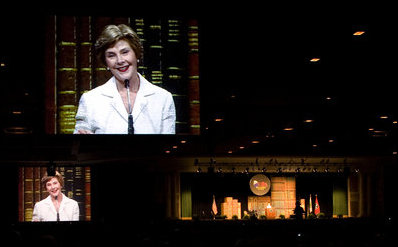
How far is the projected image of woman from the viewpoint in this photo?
6641 mm

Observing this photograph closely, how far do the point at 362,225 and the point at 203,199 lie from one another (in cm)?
1009

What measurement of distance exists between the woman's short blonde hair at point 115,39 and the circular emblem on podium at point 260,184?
1596 centimetres

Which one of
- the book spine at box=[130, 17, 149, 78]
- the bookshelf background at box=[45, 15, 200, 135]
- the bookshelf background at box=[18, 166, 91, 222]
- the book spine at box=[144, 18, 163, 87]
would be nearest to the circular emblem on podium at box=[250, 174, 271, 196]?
the bookshelf background at box=[18, 166, 91, 222]

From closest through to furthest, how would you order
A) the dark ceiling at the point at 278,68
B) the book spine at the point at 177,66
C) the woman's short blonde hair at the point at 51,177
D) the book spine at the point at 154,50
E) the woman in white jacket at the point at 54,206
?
1. the dark ceiling at the point at 278,68
2. the book spine at the point at 154,50
3. the book spine at the point at 177,66
4. the woman in white jacket at the point at 54,206
5. the woman's short blonde hair at the point at 51,177

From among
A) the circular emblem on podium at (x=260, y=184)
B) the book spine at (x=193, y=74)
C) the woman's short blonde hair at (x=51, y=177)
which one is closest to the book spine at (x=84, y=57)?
the book spine at (x=193, y=74)

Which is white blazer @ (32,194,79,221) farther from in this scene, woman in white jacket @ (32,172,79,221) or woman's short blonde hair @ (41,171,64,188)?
woman's short blonde hair @ (41,171,64,188)

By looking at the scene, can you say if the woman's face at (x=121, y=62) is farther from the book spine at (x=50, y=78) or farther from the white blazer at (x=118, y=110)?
the book spine at (x=50, y=78)

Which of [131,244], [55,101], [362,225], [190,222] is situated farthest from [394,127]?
[55,101]

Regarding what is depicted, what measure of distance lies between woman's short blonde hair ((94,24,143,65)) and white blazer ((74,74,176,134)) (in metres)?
0.29

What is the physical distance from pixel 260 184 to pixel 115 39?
642 inches

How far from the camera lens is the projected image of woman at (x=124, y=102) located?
21.8 feet

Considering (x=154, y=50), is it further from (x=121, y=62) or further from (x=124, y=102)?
(x=124, y=102)

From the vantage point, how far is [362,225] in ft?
40.3

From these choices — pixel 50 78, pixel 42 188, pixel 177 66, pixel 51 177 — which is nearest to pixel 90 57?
pixel 50 78
